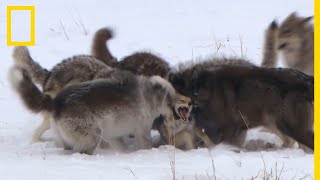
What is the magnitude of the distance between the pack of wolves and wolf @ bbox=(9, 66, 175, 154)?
0.01 m

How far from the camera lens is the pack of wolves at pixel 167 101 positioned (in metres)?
7.39

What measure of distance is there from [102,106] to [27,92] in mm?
803

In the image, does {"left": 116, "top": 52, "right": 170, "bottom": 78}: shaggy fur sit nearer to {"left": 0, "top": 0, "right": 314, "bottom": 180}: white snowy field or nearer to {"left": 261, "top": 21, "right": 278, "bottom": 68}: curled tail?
{"left": 0, "top": 0, "right": 314, "bottom": 180}: white snowy field

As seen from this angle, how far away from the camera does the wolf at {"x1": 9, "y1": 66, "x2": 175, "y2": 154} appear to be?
7.32 metres

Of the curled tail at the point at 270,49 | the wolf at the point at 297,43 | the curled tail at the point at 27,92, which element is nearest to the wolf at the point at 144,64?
the curled tail at the point at 27,92

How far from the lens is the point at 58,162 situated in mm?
6652

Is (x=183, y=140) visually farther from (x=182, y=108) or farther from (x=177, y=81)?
(x=177, y=81)

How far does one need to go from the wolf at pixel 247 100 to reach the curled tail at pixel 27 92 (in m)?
1.66

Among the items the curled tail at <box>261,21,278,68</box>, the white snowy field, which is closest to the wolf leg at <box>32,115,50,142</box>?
the white snowy field

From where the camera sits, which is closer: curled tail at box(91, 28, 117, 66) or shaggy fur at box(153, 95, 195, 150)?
shaggy fur at box(153, 95, 195, 150)

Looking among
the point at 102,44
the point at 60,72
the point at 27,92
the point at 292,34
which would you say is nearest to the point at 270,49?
the point at 292,34

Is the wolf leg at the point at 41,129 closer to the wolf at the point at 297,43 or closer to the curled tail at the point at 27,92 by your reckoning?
the curled tail at the point at 27,92

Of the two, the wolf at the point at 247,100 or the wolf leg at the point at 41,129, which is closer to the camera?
the wolf at the point at 247,100

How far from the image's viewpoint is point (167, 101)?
7992 millimetres
